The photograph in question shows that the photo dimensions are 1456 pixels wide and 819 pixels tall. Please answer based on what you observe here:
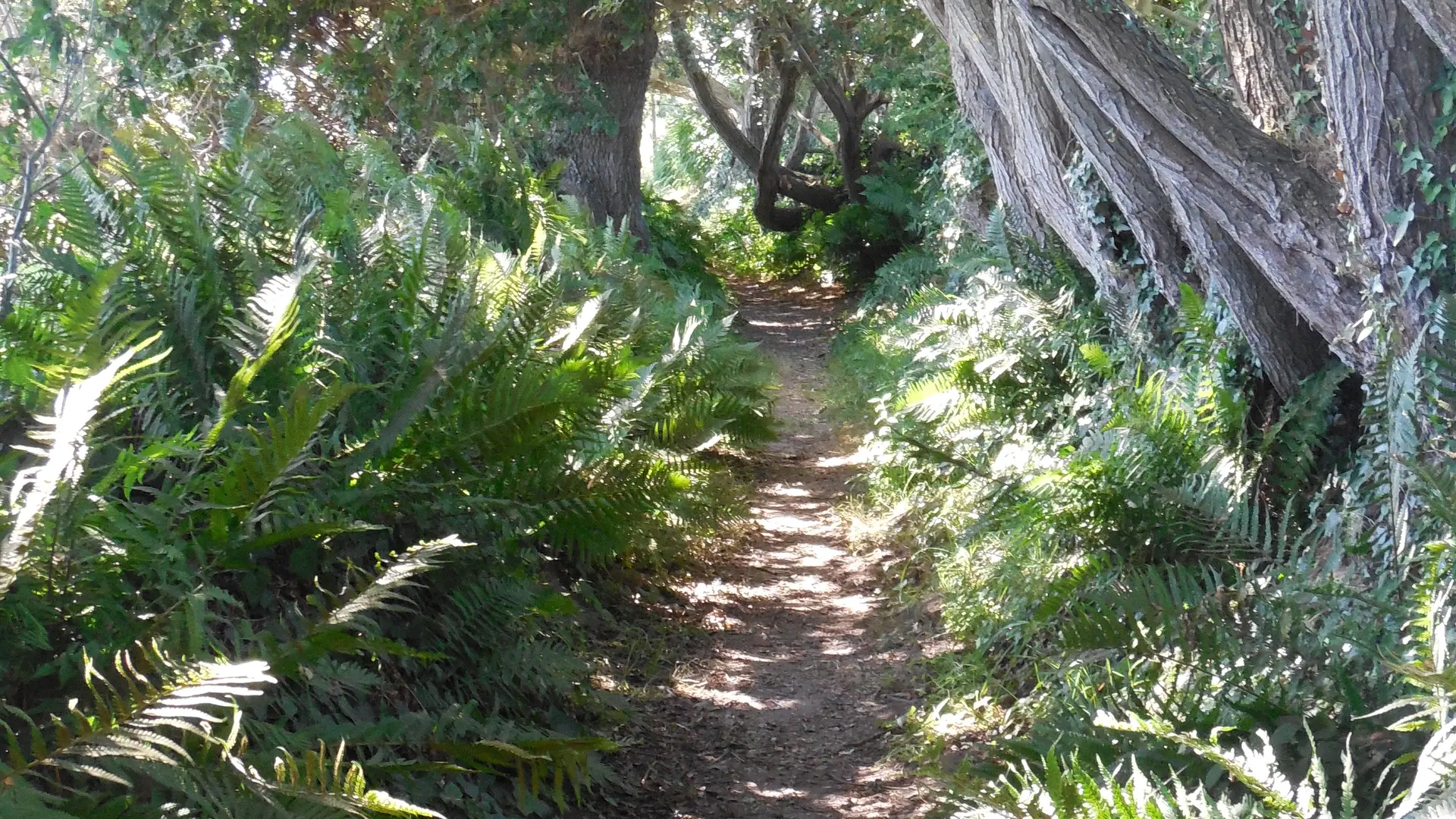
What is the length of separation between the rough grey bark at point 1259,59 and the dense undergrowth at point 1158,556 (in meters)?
0.81

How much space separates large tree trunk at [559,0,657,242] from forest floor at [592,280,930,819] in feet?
15.9

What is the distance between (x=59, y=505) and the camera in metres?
2.12

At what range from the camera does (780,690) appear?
428 centimetres

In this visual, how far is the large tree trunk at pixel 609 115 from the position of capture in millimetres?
10250

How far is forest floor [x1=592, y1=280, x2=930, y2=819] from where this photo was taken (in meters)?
3.49

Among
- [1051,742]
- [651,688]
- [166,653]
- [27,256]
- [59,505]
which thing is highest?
[27,256]

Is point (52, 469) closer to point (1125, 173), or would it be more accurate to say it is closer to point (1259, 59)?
point (1125, 173)

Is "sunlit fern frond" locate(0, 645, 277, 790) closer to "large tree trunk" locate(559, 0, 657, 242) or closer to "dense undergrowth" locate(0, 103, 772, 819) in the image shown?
"dense undergrowth" locate(0, 103, 772, 819)

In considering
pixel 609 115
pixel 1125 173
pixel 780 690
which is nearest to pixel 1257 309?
pixel 1125 173

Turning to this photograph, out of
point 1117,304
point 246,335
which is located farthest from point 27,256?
point 1117,304

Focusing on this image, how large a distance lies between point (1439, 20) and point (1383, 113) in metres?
0.44

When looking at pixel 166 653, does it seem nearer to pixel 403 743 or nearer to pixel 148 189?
pixel 403 743

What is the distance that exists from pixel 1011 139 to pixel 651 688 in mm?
4097

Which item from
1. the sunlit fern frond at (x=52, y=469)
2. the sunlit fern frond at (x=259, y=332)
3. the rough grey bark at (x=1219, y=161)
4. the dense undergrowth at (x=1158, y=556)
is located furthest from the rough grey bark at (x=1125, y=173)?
the sunlit fern frond at (x=52, y=469)
